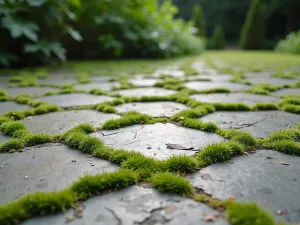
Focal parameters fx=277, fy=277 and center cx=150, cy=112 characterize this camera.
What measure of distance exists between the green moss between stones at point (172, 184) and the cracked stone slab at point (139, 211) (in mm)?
30

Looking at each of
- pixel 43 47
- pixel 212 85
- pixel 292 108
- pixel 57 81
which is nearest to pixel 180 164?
pixel 292 108

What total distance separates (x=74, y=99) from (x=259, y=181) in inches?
81.8

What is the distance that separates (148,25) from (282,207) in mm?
7720

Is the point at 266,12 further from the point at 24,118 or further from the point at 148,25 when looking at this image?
the point at 24,118

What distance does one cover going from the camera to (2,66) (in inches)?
213

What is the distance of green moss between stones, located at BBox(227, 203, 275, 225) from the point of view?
36.5 inches

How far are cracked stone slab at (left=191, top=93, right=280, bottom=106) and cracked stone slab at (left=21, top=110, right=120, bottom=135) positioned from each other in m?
1.04

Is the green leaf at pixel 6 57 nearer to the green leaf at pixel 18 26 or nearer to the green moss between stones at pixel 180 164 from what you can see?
the green leaf at pixel 18 26

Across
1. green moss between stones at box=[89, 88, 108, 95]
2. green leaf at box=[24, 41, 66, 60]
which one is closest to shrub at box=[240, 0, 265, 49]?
green leaf at box=[24, 41, 66, 60]

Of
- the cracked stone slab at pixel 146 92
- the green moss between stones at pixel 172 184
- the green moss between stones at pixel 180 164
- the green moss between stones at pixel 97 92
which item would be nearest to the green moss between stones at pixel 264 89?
the cracked stone slab at pixel 146 92

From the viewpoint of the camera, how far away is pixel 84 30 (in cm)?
747

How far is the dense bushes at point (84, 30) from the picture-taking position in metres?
5.11

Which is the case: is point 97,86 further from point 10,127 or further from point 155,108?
point 10,127

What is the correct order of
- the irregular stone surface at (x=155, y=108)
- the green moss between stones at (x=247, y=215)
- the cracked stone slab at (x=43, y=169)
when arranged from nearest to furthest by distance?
1. the green moss between stones at (x=247, y=215)
2. the cracked stone slab at (x=43, y=169)
3. the irregular stone surface at (x=155, y=108)
